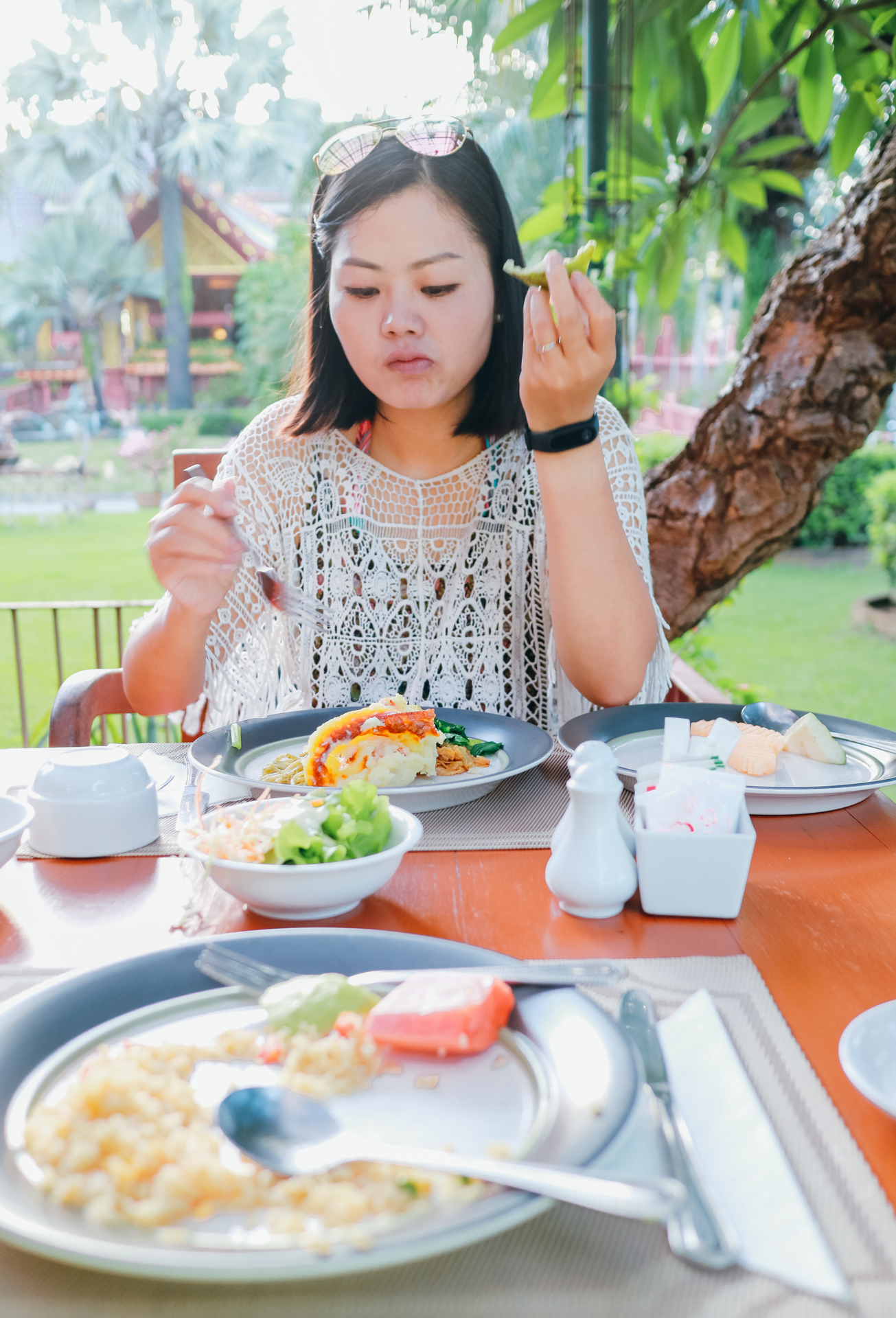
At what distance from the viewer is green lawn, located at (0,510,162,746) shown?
22.5 feet

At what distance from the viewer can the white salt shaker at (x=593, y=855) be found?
81 cm

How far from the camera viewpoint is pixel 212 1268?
15.5 inches

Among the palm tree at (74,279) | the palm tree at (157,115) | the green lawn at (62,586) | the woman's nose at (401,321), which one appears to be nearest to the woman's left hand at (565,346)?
the woman's nose at (401,321)

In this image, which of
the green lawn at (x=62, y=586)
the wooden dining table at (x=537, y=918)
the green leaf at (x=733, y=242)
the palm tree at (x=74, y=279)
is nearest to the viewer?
the wooden dining table at (x=537, y=918)

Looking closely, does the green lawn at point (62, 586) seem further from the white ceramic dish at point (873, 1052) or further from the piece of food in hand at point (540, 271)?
the white ceramic dish at point (873, 1052)

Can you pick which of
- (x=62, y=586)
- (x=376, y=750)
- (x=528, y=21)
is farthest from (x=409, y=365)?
(x=62, y=586)

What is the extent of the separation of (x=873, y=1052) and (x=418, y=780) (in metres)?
0.58

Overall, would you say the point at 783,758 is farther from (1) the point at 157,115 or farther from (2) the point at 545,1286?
(1) the point at 157,115

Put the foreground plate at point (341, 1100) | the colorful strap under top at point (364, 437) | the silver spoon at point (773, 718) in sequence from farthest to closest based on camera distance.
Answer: the colorful strap under top at point (364, 437) → the silver spoon at point (773, 718) → the foreground plate at point (341, 1100)

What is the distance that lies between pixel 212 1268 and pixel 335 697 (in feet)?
3.98

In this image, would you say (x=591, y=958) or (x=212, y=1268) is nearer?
(x=212, y=1268)

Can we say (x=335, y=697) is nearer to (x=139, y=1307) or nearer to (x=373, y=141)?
(x=373, y=141)

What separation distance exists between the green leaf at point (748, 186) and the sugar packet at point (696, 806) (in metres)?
1.78

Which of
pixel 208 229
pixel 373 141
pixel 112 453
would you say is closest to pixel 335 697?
pixel 373 141
